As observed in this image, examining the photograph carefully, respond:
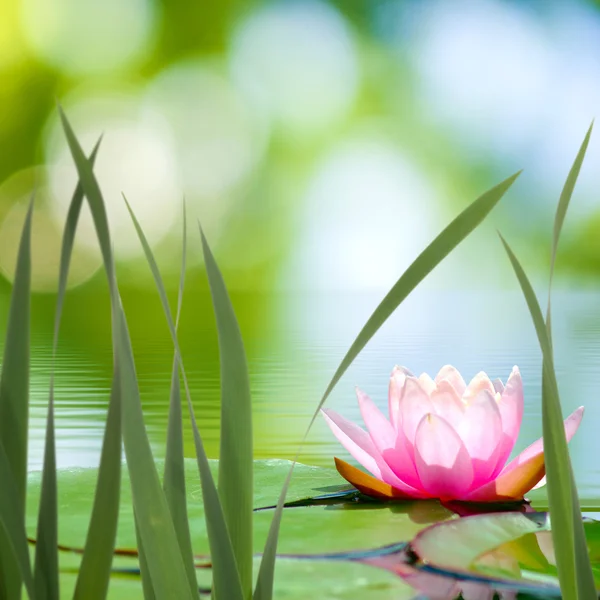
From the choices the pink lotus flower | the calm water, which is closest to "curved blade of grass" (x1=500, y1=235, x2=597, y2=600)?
the pink lotus flower

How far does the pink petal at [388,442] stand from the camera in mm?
609

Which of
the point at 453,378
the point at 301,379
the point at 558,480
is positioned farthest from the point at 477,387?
the point at 301,379

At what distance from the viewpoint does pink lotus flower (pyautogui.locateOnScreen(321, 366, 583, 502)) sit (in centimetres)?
58

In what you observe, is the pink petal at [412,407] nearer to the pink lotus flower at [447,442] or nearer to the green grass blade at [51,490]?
the pink lotus flower at [447,442]

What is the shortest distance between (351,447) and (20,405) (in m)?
0.41

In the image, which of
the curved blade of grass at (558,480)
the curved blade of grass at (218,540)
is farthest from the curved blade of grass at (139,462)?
the curved blade of grass at (558,480)

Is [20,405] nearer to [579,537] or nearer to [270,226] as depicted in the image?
[579,537]

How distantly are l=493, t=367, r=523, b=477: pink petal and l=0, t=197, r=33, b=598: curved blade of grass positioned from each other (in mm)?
424

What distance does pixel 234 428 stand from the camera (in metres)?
0.26

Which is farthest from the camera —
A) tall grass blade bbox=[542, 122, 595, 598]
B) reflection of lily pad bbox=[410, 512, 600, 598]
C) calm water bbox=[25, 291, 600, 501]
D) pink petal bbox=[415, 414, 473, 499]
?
calm water bbox=[25, 291, 600, 501]

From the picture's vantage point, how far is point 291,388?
1.75 m

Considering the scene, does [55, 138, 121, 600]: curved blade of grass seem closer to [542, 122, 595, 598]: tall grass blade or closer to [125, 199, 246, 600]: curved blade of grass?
[125, 199, 246, 600]: curved blade of grass

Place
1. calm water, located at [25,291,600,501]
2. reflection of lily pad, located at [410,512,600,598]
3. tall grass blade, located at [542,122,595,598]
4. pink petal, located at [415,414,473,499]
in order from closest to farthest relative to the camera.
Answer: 1. tall grass blade, located at [542,122,595,598]
2. reflection of lily pad, located at [410,512,600,598]
3. pink petal, located at [415,414,473,499]
4. calm water, located at [25,291,600,501]

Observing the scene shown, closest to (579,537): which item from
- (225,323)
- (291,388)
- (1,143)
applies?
(225,323)
